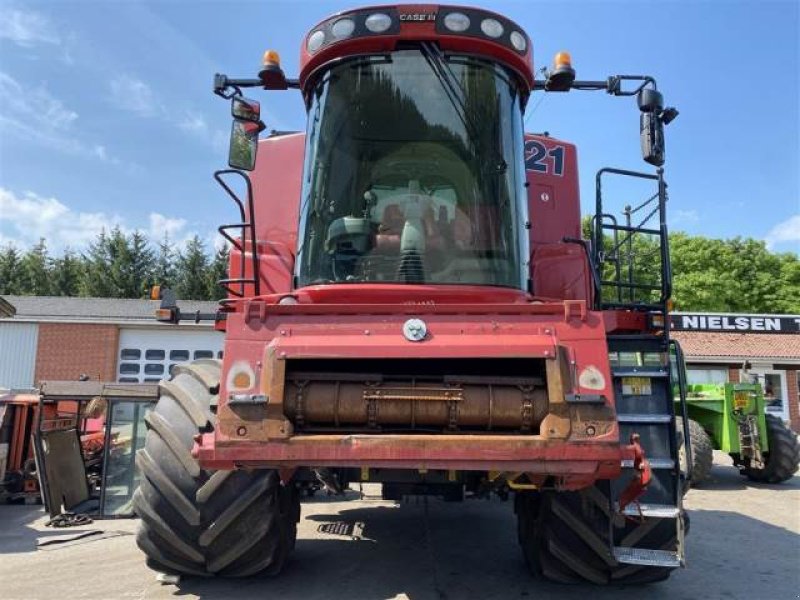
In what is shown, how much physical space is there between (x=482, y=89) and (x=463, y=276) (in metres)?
1.21

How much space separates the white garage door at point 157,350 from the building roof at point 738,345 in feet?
58.2

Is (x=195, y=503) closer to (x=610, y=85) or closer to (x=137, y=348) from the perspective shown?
(x=610, y=85)

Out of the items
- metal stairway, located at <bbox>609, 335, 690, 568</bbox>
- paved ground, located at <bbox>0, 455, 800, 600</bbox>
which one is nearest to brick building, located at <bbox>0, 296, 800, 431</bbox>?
paved ground, located at <bbox>0, 455, 800, 600</bbox>

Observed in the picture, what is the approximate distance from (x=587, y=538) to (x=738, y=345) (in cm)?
2517

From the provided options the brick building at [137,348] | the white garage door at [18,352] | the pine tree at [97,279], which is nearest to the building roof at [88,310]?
the brick building at [137,348]

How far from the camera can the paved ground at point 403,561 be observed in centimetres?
447

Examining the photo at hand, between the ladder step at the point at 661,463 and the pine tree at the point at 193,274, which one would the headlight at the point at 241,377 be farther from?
the pine tree at the point at 193,274

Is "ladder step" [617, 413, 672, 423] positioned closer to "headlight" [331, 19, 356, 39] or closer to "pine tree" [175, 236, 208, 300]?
"headlight" [331, 19, 356, 39]

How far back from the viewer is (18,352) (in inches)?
906

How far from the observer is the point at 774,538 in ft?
22.5

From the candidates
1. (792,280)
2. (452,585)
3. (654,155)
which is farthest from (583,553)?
(792,280)

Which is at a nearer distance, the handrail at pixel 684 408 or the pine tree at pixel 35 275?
the handrail at pixel 684 408

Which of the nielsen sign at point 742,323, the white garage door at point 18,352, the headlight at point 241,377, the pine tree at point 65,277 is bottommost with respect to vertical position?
the headlight at point 241,377

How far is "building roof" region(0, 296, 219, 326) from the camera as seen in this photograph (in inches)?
917
